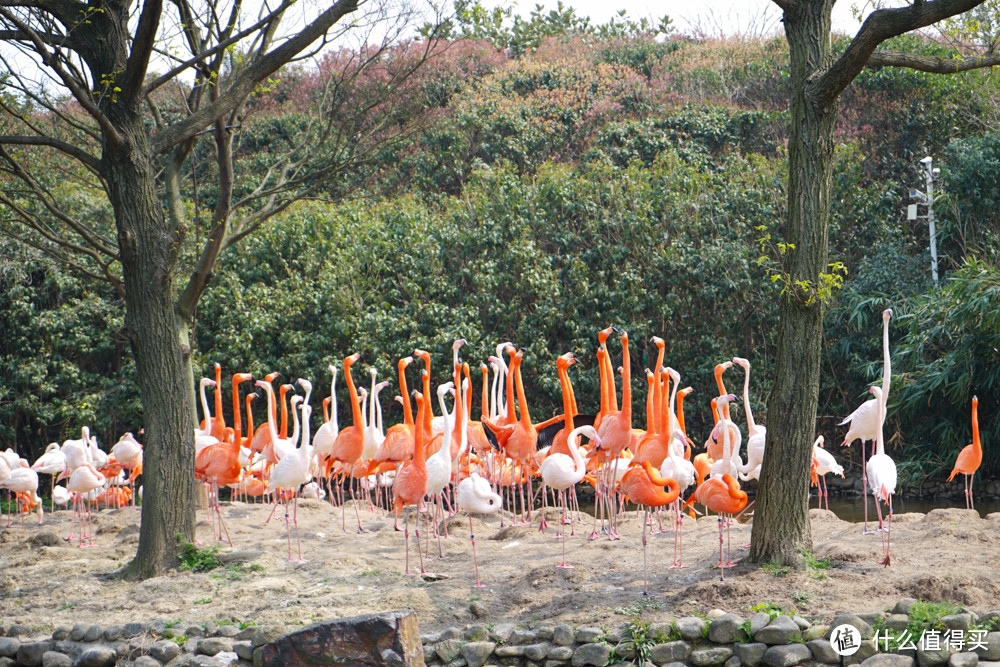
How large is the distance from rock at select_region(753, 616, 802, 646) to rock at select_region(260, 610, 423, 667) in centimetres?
206

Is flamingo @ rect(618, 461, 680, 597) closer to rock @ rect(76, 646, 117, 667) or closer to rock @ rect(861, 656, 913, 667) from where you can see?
rock @ rect(861, 656, 913, 667)

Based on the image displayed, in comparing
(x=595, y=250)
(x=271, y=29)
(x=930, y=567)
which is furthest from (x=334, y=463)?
(x=595, y=250)

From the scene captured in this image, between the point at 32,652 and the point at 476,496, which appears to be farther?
the point at 476,496

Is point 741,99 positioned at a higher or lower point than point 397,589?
higher

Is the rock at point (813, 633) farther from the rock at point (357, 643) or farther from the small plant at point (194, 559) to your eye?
the small plant at point (194, 559)

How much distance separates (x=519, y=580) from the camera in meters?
7.02

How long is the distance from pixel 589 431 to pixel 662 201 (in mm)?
7991

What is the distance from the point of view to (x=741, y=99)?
22891 millimetres

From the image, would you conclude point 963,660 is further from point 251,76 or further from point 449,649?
point 251,76

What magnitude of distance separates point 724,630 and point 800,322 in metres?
2.29

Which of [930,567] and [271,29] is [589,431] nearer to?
[930,567]

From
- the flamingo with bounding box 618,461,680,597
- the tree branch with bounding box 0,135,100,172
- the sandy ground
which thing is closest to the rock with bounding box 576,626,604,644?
the sandy ground

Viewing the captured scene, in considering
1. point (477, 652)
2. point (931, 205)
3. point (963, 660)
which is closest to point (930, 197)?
point (931, 205)

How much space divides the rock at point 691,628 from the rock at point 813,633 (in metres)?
0.59
